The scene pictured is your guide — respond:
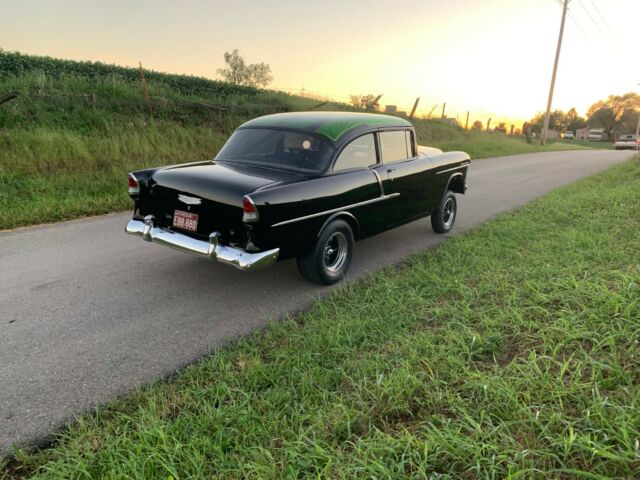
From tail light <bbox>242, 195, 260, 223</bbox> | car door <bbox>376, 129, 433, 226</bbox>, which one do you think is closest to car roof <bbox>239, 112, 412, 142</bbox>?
car door <bbox>376, 129, 433, 226</bbox>

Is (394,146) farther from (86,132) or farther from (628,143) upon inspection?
(628,143)

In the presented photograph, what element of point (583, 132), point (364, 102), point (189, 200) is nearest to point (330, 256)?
point (189, 200)

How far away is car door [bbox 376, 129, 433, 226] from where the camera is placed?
5020 mm

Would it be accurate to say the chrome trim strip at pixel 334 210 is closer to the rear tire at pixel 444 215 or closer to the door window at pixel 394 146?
the door window at pixel 394 146

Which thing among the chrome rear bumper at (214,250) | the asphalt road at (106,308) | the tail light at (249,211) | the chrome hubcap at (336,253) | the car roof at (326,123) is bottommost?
the asphalt road at (106,308)

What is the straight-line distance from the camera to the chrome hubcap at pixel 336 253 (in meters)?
4.46

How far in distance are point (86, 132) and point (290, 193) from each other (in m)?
8.37

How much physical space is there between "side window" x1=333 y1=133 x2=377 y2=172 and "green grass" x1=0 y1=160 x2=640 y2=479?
1.44 meters

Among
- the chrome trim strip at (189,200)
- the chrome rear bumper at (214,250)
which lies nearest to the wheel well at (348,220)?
the chrome rear bumper at (214,250)

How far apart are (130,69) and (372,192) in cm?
1585

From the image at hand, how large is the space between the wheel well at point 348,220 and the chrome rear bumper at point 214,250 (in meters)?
0.68

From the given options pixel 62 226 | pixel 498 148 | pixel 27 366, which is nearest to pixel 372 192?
pixel 27 366

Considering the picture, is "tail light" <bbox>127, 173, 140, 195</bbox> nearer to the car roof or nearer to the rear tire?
the car roof

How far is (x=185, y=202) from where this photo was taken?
3889 millimetres
